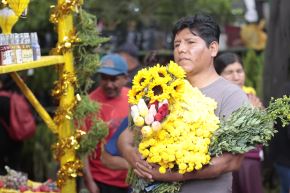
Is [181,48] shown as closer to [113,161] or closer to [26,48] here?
[26,48]

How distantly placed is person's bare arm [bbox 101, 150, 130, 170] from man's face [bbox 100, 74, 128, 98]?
702 mm

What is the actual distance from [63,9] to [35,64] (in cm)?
51

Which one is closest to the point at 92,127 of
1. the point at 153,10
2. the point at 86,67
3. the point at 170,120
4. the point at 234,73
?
the point at 86,67

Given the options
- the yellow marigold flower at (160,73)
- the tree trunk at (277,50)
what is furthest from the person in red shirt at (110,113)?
the tree trunk at (277,50)

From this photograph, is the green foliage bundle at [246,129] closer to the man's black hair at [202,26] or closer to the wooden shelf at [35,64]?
the man's black hair at [202,26]

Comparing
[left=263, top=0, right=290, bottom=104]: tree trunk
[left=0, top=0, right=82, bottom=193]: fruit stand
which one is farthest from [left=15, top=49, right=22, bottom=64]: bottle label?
[left=263, top=0, right=290, bottom=104]: tree trunk

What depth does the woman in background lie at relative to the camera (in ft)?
16.2

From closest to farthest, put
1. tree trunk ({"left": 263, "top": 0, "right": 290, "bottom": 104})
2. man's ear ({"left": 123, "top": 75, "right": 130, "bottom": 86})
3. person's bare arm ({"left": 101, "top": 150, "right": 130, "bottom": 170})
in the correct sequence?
person's bare arm ({"left": 101, "top": 150, "right": 130, "bottom": 170}) → man's ear ({"left": 123, "top": 75, "right": 130, "bottom": 86}) → tree trunk ({"left": 263, "top": 0, "right": 290, "bottom": 104})

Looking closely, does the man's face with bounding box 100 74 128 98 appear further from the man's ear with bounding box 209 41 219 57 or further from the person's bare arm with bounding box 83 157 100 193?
the man's ear with bounding box 209 41 219 57

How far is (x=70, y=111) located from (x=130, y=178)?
2.49ft

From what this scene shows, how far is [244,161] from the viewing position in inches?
198

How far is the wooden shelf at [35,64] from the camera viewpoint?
365 cm

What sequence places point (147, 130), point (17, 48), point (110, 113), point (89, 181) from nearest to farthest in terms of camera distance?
point (147, 130) < point (17, 48) < point (89, 181) < point (110, 113)

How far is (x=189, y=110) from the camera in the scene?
128 inches
